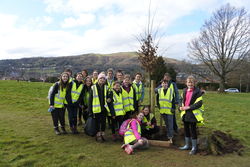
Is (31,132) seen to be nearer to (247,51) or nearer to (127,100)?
(127,100)

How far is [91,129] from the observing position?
639 centimetres

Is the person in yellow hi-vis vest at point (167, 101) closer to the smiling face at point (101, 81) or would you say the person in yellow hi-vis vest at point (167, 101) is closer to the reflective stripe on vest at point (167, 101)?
the reflective stripe on vest at point (167, 101)

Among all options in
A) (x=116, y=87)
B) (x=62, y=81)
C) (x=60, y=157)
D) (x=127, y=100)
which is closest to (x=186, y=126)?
(x=127, y=100)

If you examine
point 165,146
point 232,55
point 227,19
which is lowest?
point 165,146

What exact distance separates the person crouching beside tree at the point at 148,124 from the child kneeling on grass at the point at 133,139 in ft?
1.84

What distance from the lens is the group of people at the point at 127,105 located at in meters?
5.48

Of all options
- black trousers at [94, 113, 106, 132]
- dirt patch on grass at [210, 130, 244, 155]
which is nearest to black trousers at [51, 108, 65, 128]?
black trousers at [94, 113, 106, 132]

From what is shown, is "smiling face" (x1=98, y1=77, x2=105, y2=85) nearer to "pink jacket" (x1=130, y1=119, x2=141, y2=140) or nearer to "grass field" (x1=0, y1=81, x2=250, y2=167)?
"pink jacket" (x1=130, y1=119, x2=141, y2=140)

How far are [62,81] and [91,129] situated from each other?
73.4 inches

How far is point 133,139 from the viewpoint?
555 cm

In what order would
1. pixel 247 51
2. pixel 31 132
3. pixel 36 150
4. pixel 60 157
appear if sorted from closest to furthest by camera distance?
pixel 60 157 < pixel 36 150 < pixel 31 132 < pixel 247 51

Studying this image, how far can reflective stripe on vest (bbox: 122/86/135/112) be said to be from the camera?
640 centimetres

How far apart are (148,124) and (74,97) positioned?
268 centimetres

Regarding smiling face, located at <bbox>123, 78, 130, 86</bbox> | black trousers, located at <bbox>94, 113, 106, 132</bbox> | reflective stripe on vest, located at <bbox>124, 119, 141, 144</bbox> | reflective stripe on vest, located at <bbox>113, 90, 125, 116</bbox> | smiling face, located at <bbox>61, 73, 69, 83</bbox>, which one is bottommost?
reflective stripe on vest, located at <bbox>124, 119, 141, 144</bbox>
